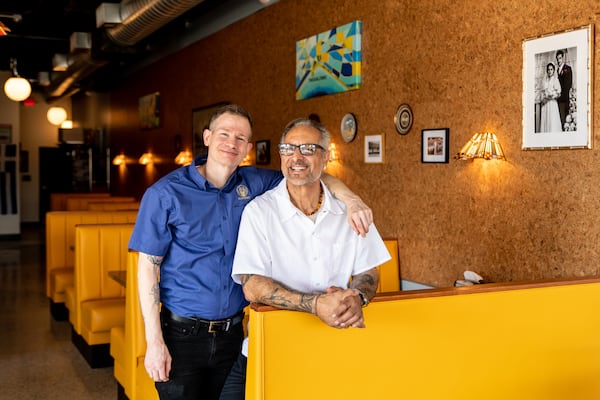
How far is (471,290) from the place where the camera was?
277 cm

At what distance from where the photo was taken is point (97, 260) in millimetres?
5875

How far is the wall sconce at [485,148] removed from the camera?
4367 mm

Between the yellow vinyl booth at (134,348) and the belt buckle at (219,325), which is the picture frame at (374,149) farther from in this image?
the belt buckle at (219,325)

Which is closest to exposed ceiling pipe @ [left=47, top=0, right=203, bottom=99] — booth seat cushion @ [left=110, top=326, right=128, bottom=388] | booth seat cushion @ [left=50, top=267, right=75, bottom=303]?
booth seat cushion @ [left=50, top=267, right=75, bottom=303]

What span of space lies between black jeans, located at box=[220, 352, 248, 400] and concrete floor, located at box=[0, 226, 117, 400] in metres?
2.70

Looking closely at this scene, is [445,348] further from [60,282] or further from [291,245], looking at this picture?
[60,282]

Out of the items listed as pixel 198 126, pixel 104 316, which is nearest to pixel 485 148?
pixel 104 316

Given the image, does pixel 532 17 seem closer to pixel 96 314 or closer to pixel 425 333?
pixel 425 333

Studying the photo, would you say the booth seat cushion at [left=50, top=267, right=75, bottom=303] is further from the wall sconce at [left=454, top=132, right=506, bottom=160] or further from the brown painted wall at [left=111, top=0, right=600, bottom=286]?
the wall sconce at [left=454, top=132, right=506, bottom=160]

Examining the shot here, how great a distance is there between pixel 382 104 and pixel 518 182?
1.64 m

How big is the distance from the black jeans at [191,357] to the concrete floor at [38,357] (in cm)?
262

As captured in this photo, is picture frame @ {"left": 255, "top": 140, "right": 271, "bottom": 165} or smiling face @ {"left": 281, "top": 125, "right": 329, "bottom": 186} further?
picture frame @ {"left": 255, "top": 140, "right": 271, "bottom": 165}

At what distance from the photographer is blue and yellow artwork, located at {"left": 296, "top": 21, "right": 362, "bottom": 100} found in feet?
19.2

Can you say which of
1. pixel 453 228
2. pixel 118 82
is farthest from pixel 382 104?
pixel 118 82
